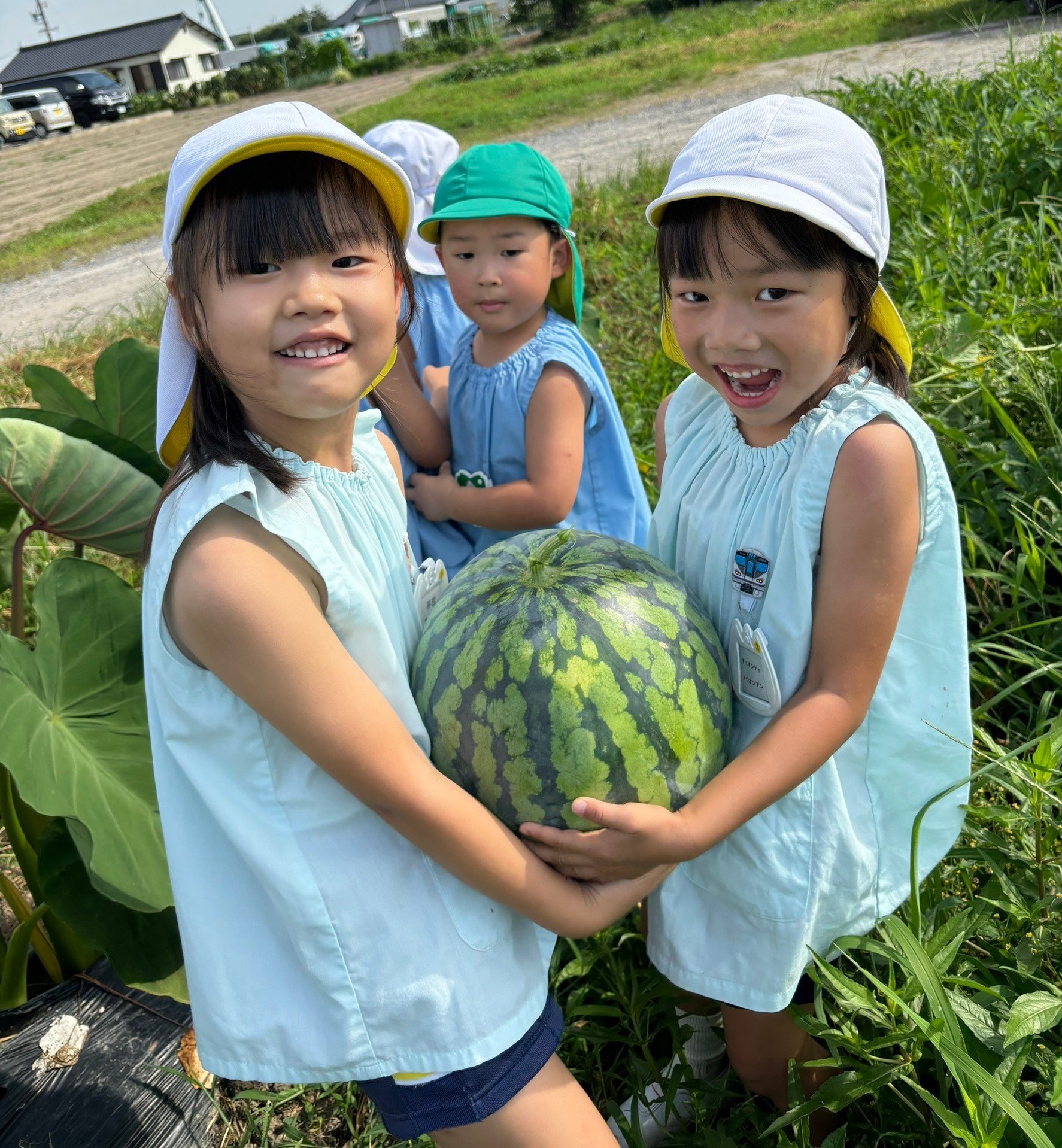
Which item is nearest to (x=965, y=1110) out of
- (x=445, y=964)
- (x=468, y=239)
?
(x=445, y=964)

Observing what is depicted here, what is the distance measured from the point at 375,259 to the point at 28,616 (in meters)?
2.59

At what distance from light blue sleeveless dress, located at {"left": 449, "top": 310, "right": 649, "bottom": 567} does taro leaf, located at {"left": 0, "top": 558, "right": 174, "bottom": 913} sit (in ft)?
3.11

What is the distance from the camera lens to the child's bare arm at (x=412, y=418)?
2646 mm

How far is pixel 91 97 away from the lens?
33719 mm

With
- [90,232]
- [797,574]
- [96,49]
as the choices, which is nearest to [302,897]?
[797,574]

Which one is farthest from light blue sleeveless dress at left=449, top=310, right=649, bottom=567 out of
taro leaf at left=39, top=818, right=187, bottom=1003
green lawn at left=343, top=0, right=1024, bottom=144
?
green lawn at left=343, top=0, right=1024, bottom=144

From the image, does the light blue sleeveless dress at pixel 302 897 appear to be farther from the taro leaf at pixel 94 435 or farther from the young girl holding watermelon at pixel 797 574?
the taro leaf at pixel 94 435

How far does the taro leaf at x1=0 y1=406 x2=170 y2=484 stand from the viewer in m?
2.28

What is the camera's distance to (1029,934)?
1.85 metres

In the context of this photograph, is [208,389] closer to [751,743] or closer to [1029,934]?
[751,743]

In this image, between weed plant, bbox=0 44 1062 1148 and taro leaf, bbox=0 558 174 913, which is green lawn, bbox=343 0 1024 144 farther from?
taro leaf, bbox=0 558 174 913

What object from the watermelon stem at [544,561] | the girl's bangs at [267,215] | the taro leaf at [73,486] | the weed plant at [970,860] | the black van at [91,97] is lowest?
the weed plant at [970,860]

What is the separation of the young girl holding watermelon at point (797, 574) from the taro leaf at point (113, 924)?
95cm

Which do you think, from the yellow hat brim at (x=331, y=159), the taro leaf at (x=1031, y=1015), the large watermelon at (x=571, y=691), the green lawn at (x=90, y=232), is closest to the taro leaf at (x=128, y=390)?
the yellow hat brim at (x=331, y=159)
